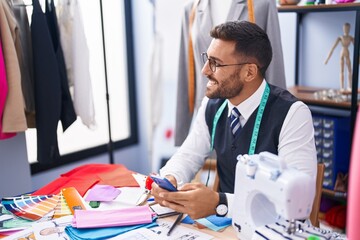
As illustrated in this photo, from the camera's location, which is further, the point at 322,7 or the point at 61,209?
the point at 322,7

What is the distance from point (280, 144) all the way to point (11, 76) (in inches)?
51.5

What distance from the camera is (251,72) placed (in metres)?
1.60

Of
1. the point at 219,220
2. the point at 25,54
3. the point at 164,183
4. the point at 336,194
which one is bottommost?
the point at 336,194

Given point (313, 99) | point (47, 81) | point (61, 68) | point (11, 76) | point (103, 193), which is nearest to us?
point (103, 193)

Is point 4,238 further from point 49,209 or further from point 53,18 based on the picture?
point 53,18

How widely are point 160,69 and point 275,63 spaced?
118cm

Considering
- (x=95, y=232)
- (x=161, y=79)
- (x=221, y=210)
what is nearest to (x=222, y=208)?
(x=221, y=210)

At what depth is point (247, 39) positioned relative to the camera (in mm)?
1569

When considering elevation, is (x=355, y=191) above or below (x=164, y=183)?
above

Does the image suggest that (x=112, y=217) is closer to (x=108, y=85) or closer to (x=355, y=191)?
(x=355, y=191)

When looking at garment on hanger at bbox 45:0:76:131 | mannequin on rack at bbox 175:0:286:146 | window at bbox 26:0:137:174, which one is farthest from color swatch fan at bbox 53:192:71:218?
window at bbox 26:0:137:174

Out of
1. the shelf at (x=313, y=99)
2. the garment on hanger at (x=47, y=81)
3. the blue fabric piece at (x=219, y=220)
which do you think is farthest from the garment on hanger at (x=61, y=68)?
the shelf at (x=313, y=99)

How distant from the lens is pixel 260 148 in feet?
5.10

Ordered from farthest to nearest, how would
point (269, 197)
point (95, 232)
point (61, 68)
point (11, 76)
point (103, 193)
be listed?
1. point (61, 68)
2. point (11, 76)
3. point (103, 193)
4. point (95, 232)
5. point (269, 197)
